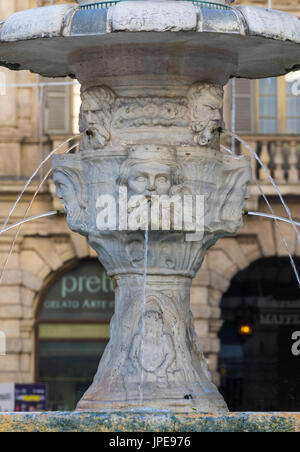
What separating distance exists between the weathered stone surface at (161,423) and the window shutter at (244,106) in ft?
59.6

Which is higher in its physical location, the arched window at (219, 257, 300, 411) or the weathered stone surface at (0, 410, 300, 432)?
the arched window at (219, 257, 300, 411)

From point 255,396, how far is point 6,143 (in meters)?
5.66

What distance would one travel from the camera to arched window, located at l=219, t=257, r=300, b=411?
2947cm

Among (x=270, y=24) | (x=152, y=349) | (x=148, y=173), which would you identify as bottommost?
(x=152, y=349)

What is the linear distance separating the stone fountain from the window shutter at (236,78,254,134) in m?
14.6

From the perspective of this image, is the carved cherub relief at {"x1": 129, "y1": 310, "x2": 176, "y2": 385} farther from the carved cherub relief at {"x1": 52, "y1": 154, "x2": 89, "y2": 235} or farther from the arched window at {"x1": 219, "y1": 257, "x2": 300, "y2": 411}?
the arched window at {"x1": 219, "y1": 257, "x2": 300, "y2": 411}

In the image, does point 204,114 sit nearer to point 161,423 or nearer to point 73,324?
point 161,423

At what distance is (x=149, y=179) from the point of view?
1415cm

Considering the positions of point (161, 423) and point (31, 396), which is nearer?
point (161, 423)

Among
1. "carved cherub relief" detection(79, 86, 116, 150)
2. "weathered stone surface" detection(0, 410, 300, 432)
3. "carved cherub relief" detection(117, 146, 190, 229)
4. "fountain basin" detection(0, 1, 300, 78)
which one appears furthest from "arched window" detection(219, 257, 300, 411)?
"weathered stone surface" detection(0, 410, 300, 432)

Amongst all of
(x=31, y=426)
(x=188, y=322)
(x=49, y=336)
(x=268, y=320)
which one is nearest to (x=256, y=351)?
(x=268, y=320)

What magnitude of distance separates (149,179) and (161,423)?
3213mm

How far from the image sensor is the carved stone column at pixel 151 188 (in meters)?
14.1

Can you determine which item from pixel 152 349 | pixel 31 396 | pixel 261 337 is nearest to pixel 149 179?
pixel 152 349
